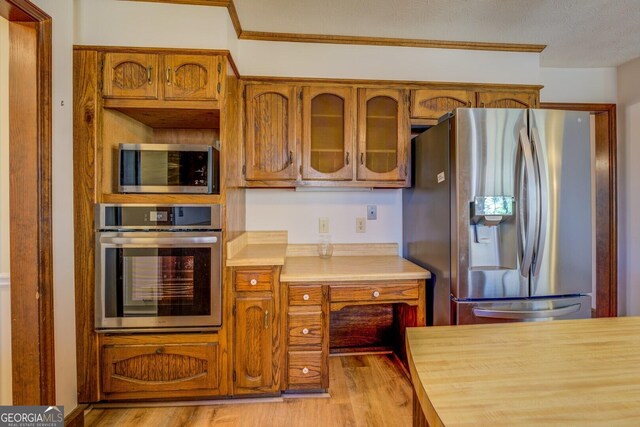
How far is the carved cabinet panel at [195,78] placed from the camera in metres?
1.79

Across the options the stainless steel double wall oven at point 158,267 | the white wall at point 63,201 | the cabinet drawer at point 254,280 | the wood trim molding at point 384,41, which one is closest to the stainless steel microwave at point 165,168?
the stainless steel double wall oven at point 158,267

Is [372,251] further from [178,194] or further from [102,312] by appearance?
[102,312]

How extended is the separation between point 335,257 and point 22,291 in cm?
181

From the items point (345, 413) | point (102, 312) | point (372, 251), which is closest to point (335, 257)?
point (372, 251)

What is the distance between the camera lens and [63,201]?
1633 mm

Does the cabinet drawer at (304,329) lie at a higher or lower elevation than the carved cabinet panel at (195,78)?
lower

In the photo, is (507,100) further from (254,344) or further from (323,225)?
(254,344)

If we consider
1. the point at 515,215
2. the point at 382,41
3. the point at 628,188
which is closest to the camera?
the point at 515,215

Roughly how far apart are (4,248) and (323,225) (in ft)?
6.13

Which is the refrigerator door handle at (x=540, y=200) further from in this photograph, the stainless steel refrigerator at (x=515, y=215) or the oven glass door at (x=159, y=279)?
the oven glass door at (x=159, y=279)

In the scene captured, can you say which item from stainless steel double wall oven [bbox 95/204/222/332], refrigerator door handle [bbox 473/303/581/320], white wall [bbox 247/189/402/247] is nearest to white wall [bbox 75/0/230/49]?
stainless steel double wall oven [bbox 95/204/222/332]

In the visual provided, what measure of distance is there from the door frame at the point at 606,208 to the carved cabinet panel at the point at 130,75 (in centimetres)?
311

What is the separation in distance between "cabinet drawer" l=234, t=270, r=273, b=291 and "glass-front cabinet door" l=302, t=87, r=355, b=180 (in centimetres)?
76
